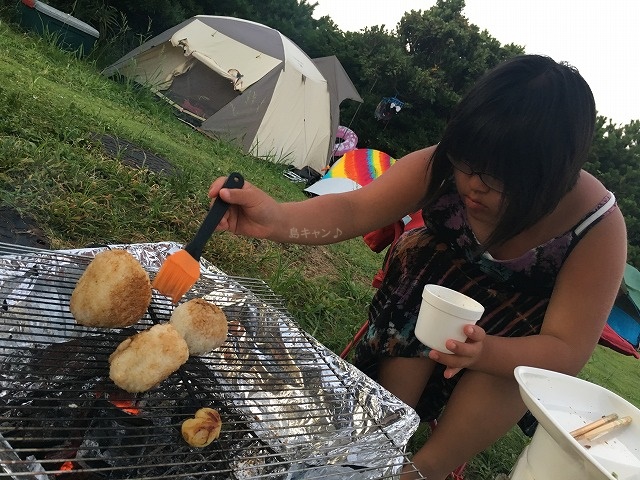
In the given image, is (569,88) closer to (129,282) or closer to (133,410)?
(129,282)

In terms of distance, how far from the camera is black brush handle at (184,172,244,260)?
1.50 meters

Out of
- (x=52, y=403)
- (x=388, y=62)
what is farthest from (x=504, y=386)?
(x=388, y=62)

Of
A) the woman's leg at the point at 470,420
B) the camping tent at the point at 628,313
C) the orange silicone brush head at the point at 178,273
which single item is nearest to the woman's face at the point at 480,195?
the woman's leg at the point at 470,420

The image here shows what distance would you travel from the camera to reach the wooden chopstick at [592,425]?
4.19 ft

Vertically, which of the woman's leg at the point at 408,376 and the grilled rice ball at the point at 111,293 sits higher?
the grilled rice ball at the point at 111,293

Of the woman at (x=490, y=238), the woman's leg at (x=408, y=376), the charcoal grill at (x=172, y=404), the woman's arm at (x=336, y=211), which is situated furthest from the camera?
the woman's leg at (x=408, y=376)

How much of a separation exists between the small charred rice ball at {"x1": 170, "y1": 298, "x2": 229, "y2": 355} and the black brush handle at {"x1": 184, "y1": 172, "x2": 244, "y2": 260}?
171 mm

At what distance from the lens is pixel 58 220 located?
2.54 metres

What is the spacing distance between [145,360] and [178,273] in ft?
0.91

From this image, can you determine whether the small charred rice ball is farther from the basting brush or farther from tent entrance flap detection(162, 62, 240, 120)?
tent entrance flap detection(162, 62, 240, 120)

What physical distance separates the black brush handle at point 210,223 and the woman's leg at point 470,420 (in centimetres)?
115

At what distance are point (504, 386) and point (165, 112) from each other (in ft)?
23.1

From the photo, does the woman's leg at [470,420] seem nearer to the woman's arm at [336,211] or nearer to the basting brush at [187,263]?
the woman's arm at [336,211]

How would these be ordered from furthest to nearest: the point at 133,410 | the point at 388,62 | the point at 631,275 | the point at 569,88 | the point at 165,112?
the point at 388,62, the point at 165,112, the point at 631,275, the point at 569,88, the point at 133,410
